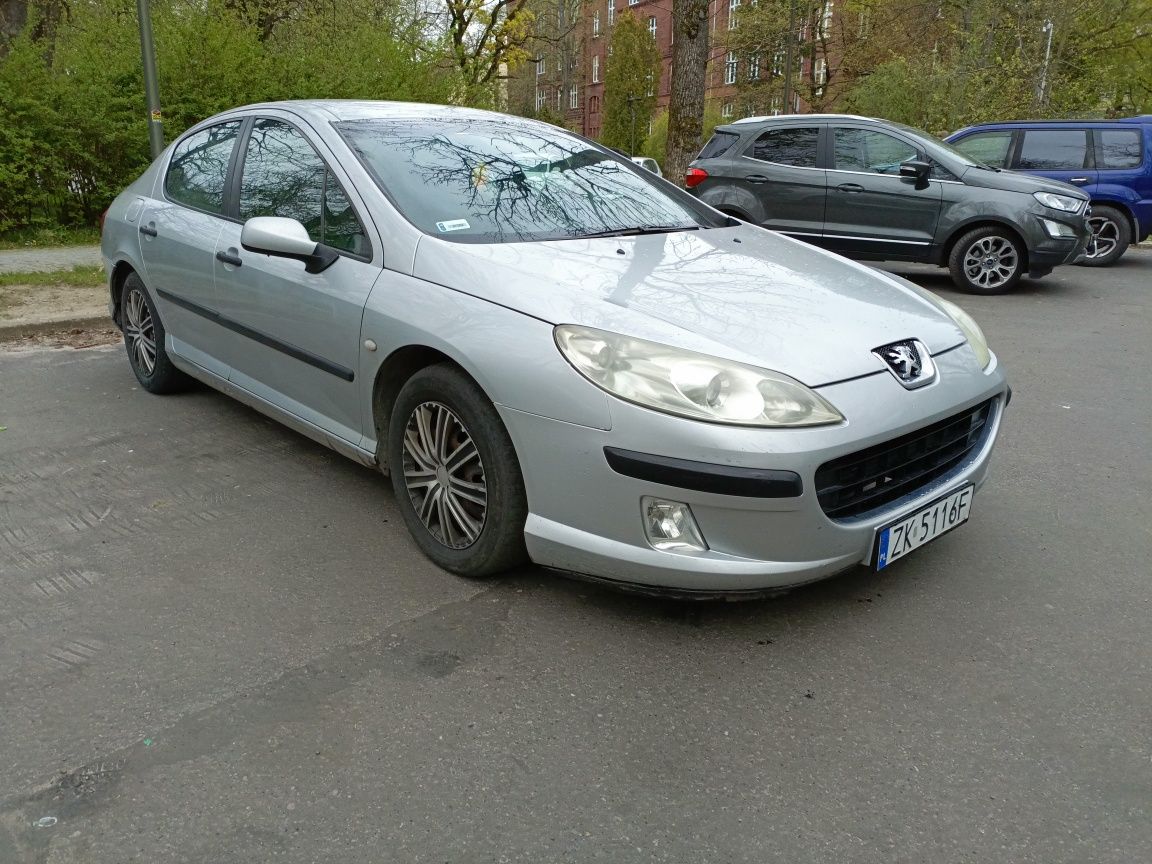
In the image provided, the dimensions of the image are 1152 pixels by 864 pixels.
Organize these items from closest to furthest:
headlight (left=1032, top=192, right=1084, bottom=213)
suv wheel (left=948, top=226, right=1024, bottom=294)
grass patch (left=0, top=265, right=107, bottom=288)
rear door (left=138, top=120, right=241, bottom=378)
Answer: rear door (left=138, top=120, right=241, bottom=378), grass patch (left=0, top=265, right=107, bottom=288), headlight (left=1032, top=192, right=1084, bottom=213), suv wheel (left=948, top=226, right=1024, bottom=294)

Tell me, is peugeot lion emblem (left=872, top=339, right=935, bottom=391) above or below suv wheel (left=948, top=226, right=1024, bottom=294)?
above

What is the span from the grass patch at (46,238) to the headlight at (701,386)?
10.6m

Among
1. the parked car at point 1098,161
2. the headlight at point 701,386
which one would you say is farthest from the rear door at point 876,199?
the headlight at point 701,386

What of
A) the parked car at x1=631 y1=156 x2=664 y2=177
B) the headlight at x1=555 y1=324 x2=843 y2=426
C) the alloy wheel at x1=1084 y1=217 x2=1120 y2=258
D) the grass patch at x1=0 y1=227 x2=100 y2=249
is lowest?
the grass patch at x1=0 y1=227 x2=100 y2=249

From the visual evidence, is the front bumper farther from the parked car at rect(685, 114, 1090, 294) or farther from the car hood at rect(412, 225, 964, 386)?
the parked car at rect(685, 114, 1090, 294)

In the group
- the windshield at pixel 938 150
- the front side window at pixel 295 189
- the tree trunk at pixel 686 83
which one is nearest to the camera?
the front side window at pixel 295 189

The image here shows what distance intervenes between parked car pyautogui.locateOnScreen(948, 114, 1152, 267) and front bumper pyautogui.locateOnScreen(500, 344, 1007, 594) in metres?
10.3

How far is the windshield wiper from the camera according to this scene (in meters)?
3.73

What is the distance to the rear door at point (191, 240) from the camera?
4445 mm

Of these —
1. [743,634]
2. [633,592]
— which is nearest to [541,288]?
[633,592]

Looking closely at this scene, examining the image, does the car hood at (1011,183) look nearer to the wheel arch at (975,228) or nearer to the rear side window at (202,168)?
the wheel arch at (975,228)

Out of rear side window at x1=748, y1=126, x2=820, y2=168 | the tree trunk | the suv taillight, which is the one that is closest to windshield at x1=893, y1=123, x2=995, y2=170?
rear side window at x1=748, y1=126, x2=820, y2=168

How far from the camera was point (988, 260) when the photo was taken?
31.9ft

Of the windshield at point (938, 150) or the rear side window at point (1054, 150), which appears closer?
the windshield at point (938, 150)
